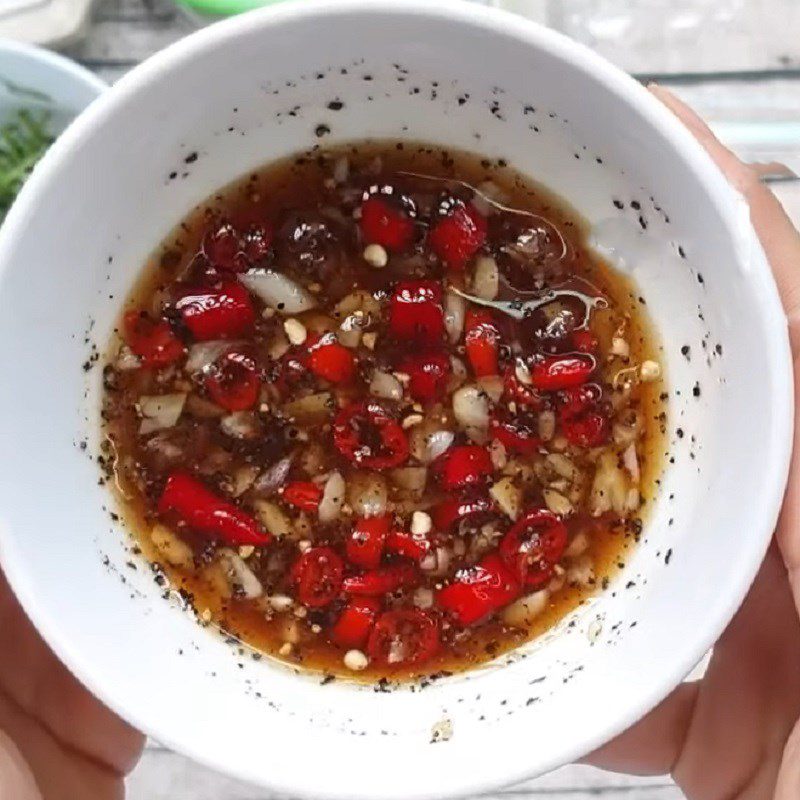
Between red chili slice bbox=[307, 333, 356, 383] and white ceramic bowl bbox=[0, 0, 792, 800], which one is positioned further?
red chili slice bbox=[307, 333, 356, 383]

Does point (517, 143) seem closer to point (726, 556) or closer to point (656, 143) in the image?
point (656, 143)

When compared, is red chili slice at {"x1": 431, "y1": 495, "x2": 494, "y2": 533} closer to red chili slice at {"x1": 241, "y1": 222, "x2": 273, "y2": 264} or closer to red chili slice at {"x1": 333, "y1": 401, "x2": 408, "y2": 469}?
red chili slice at {"x1": 333, "y1": 401, "x2": 408, "y2": 469}

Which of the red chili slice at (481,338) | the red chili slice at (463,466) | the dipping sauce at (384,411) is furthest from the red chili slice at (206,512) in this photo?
the red chili slice at (481,338)

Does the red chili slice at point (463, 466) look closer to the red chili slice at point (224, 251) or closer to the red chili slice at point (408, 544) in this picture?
the red chili slice at point (408, 544)

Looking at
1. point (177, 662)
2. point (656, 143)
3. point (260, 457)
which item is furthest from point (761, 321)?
point (177, 662)

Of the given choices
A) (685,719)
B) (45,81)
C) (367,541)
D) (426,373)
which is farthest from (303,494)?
(45,81)

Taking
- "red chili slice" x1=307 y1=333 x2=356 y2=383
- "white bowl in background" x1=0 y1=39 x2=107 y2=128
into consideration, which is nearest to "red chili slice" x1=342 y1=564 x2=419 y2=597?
"red chili slice" x1=307 y1=333 x2=356 y2=383

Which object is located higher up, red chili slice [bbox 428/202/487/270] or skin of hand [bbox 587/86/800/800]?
red chili slice [bbox 428/202/487/270]
